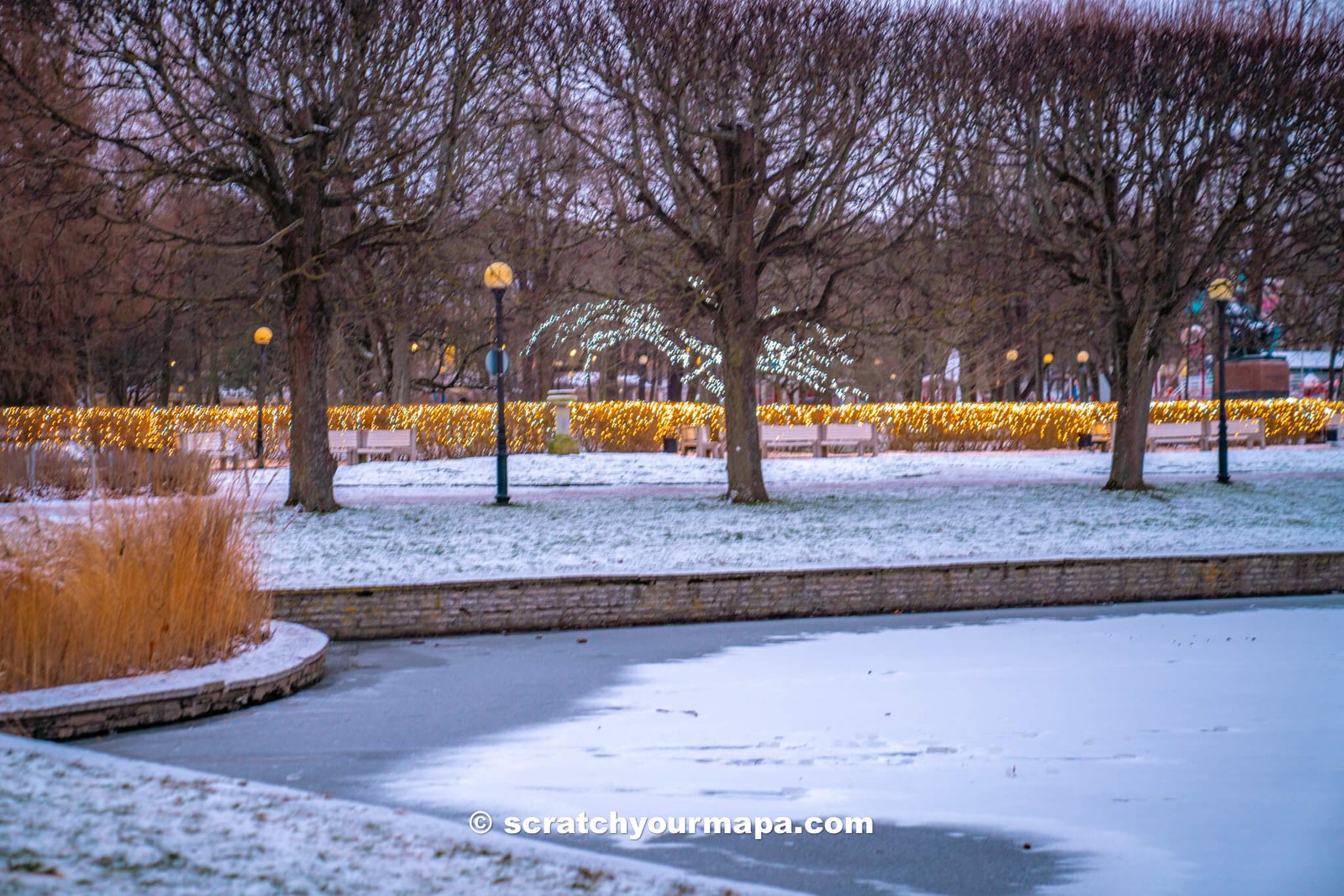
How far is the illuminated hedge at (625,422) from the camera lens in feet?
104

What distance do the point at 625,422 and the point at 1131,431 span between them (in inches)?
532

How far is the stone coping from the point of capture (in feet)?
25.0

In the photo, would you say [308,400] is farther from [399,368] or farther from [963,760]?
[399,368]

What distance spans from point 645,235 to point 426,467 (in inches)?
362

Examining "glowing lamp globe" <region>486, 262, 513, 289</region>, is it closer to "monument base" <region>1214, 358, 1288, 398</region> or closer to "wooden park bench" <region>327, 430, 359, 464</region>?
"wooden park bench" <region>327, 430, 359, 464</region>

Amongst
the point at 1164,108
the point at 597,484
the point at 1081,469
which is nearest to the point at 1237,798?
the point at 1164,108

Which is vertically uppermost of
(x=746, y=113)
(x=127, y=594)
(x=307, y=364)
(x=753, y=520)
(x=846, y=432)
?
(x=746, y=113)

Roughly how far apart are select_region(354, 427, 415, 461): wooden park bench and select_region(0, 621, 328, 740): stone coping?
805 inches

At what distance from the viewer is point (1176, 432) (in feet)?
103

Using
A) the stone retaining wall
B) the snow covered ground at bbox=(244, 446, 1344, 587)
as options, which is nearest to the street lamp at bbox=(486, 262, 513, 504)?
the snow covered ground at bbox=(244, 446, 1344, 587)

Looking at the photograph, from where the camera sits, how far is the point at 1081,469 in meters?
26.5

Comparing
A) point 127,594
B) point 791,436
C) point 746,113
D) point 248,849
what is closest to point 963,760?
point 248,849

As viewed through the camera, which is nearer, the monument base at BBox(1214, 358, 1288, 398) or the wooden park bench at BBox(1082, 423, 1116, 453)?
the wooden park bench at BBox(1082, 423, 1116, 453)

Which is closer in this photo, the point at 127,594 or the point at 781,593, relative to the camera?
the point at 127,594
